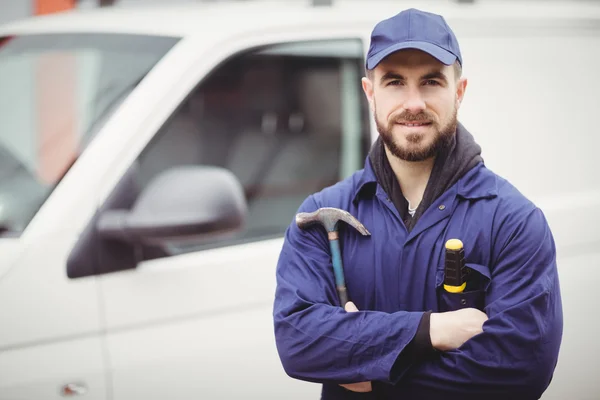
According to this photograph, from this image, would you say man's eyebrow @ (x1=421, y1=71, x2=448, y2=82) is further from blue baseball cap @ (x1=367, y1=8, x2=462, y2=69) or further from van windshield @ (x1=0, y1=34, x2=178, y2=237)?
van windshield @ (x1=0, y1=34, x2=178, y2=237)

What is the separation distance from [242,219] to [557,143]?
1447 mm

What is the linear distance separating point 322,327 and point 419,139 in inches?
19.5

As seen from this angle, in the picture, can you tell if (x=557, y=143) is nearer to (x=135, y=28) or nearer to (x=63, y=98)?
(x=135, y=28)

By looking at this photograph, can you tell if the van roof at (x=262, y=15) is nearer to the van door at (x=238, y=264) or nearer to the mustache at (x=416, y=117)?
the van door at (x=238, y=264)

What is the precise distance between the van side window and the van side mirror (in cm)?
26

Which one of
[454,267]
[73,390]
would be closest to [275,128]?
[73,390]

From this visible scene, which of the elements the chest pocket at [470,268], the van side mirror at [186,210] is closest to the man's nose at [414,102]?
the chest pocket at [470,268]

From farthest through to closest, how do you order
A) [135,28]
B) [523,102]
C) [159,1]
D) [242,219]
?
[159,1]
[523,102]
[135,28]
[242,219]

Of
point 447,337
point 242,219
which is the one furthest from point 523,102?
point 447,337

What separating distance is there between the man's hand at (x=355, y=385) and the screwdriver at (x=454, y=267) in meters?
0.23

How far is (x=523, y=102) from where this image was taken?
10.3 ft

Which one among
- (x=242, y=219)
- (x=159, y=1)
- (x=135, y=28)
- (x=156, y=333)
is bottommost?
(x=156, y=333)

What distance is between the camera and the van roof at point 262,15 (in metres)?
2.85

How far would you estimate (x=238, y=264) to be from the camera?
2658 millimetres
